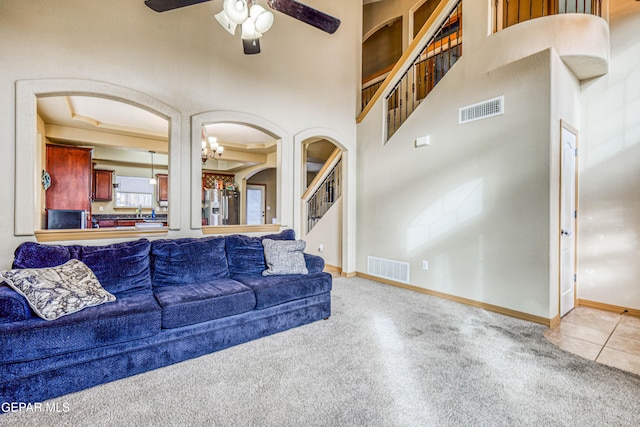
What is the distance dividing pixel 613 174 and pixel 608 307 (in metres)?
1.58

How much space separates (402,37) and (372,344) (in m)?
7.12

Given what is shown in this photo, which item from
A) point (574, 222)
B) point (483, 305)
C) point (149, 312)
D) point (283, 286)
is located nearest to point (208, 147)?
point (283, 286)

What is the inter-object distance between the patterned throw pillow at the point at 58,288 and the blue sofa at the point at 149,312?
6 centimetres

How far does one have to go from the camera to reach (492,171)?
3492 millimetres

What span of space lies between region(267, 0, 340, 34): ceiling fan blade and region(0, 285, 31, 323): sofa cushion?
9.27ft

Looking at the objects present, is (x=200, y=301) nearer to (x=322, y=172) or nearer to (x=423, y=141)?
(x=423, y=141)

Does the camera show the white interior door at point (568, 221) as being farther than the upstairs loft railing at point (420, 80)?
No

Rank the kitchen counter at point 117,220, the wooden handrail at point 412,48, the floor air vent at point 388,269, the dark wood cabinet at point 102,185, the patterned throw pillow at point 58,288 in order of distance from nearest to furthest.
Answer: the patterned throw pillow at point 58,288 < the wooden handrail at point 412,48 < the floor air vent at point 388,269 < the kitchen counter at point 117,220 < the dark wood cabinet at point 102,185

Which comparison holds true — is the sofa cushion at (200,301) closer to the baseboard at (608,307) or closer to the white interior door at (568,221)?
the white interior door at (568,221)

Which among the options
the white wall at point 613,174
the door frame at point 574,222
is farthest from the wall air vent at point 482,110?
the white wall at point 613,174

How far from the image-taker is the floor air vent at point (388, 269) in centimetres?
449

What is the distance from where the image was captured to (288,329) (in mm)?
2992

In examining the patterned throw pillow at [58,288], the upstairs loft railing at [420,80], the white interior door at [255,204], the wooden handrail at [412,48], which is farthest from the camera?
the white interior door at [255,204]

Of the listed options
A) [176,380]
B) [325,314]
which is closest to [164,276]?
[176,380]
